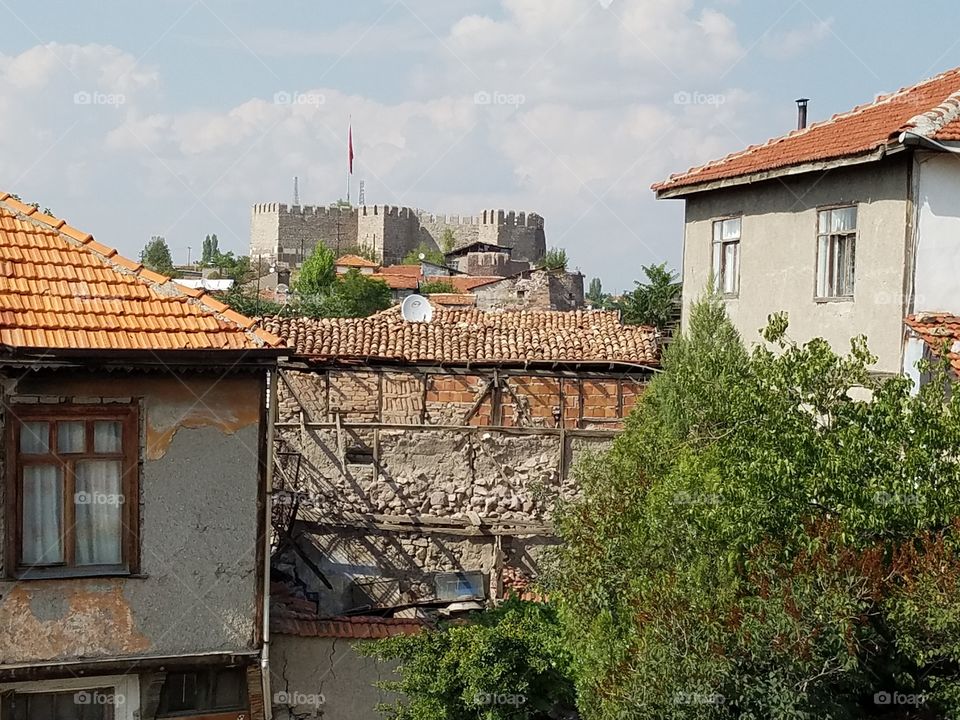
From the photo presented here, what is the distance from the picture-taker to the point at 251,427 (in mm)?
10297

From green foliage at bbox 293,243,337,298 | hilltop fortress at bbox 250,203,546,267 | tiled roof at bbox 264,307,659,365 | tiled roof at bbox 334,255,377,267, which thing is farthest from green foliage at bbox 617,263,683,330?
hilltop fortress at bbox 250,203,546,267

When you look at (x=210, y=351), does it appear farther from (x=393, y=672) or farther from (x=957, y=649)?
(x=957, y=649)

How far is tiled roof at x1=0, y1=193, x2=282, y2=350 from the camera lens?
963 cm

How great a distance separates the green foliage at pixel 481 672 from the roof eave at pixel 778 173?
6.33 m

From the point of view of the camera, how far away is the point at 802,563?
830 cm

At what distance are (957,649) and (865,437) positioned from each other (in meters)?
1.69

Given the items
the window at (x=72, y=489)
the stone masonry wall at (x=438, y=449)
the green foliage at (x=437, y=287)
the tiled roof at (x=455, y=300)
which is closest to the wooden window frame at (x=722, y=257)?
the stone masonry wall at (x=438, y=449)

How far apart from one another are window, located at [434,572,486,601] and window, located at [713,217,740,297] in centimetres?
636

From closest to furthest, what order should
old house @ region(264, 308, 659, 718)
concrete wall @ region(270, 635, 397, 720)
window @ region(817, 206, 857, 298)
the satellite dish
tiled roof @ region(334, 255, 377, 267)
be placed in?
concrete wall @ region(270, 635, 397, 720) < window @ region(817, 206, 857, 298) < old house @ region(264, 308, 659, 718) < the satellite dish < tiled roof @ region(334, 255, 377, 267)

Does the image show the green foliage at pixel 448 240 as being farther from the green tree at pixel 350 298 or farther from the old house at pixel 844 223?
the old house at pixel 844 223

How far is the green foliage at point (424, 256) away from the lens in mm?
77044

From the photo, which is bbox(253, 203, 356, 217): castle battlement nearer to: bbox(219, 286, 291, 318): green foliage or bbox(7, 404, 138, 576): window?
bbox(219, 286, 291, 318): green foliage

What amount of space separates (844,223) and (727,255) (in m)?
2.73

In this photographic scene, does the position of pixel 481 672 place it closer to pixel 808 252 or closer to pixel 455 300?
pixel 808 252
